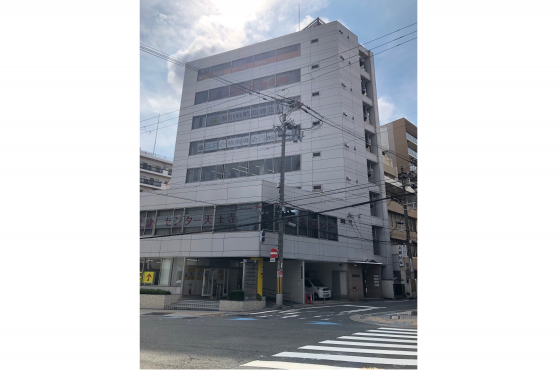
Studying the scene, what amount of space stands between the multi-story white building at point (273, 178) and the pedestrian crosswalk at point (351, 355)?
13930mm

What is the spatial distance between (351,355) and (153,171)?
196 feet

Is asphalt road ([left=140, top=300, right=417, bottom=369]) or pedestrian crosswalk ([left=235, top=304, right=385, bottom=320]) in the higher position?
asphalt road ([left=140, top=300, right=417, bottom=369])

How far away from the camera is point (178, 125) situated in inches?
1470

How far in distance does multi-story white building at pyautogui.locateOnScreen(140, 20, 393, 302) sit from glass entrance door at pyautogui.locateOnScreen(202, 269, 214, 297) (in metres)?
0.07

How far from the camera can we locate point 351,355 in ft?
21.1

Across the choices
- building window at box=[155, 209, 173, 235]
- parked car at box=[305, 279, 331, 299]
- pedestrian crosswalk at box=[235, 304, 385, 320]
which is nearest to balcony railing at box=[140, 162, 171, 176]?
building window at box=[155, 209, 173, 235]

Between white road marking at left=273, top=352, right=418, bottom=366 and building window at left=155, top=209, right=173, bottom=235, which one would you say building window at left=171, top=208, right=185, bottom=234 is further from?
white road marking at left=273, top=352, right=418, bottom=366

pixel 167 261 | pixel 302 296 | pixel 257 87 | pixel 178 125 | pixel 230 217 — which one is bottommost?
pixel 302 296

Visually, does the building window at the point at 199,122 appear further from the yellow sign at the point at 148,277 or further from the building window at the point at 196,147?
the yellow sign at the point at 148,277

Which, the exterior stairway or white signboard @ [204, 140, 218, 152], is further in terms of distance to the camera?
white signboard @ [204, 140, 218, 152]

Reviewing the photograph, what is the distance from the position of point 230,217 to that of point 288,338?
587 inches

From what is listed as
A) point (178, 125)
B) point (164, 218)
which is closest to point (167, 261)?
point (164, 218)

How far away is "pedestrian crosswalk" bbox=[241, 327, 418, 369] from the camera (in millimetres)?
5641
